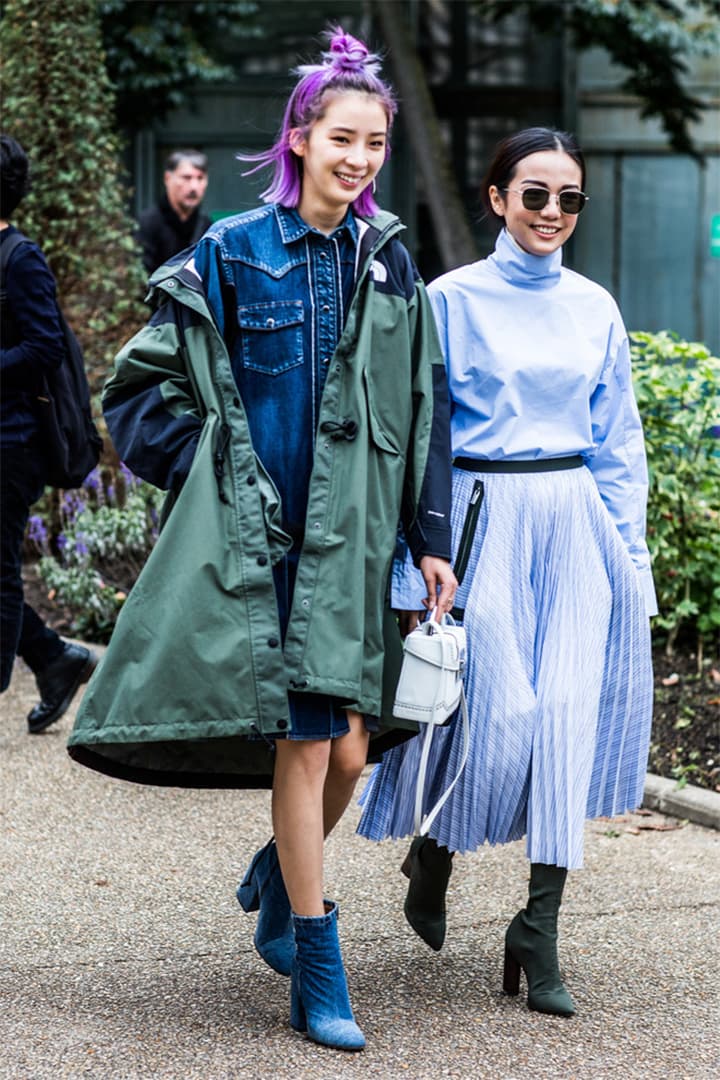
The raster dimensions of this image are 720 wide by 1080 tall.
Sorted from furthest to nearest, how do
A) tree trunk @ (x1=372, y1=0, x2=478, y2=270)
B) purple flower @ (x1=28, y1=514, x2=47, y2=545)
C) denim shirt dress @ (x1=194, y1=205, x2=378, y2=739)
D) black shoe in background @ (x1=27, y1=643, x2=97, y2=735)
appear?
tree trunk @ (x1=372, y1=0, x2=478, y2=270) → purple flower @ (x1=28, y1=514, x2=47, y2=545) → black shoe in background @ (x1=27, y1=643, x2=97, y2=735) → denim shirt dress @ (x1=194, y1=205, x2=378, y2=739)

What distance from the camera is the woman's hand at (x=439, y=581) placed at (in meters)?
3.29

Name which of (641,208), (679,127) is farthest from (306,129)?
(641,208)

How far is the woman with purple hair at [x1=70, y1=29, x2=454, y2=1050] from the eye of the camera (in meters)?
3.03

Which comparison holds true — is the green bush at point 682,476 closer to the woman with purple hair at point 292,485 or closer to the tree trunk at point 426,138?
the woman with purple hair at point 292,485

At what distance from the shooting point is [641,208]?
1803 centimetres

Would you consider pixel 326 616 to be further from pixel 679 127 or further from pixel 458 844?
pixel 679 127

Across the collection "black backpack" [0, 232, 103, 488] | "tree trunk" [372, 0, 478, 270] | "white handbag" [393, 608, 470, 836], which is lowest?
"white handbag" [393, 608, 470, 836]

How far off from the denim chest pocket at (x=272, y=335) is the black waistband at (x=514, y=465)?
0.55 metres

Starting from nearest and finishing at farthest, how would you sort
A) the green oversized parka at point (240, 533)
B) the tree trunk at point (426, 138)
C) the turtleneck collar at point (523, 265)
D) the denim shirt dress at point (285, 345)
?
1. the green oversized parka at point (240, 533)
2. the denim shirt dress at point (285, 345)
3. the turtleneck collar at point (523, 265)
4. the tree trunk at point (426, 138)

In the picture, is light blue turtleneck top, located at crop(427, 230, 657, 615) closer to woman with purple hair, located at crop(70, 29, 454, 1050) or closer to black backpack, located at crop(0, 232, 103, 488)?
woman with purple hair, located at crop(70, 29, 454, 1050)

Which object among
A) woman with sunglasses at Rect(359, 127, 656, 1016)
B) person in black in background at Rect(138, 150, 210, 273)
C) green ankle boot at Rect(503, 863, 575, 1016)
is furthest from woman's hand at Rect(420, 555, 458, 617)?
person in black in background at Rect(138, 150, 210, 273)

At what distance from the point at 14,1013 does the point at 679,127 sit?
1480cm

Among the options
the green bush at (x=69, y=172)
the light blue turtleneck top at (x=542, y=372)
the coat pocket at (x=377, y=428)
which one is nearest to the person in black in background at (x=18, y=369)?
the light blue turtleneck top at (x=542, y=372)

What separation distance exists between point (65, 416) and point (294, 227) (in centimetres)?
215
